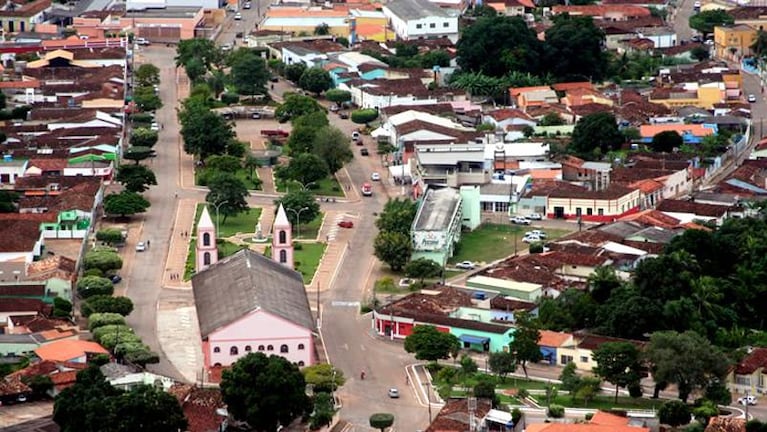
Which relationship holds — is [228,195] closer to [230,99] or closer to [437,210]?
[437,210]

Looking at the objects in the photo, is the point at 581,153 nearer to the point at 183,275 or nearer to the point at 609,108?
the point at 609,108

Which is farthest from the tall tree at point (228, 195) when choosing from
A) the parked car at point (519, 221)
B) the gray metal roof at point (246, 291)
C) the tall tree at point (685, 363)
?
the tall tree at point (685, 363)

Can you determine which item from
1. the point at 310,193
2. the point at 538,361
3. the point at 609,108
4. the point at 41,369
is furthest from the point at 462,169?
the point at 41,369

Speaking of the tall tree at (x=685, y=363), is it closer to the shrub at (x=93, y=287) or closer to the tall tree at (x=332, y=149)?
the shrub at (x=93, y=287)

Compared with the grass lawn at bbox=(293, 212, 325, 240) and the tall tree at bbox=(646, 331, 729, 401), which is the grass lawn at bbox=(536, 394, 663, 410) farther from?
the grass lawn at bbox=(293, 212, 325, 240)

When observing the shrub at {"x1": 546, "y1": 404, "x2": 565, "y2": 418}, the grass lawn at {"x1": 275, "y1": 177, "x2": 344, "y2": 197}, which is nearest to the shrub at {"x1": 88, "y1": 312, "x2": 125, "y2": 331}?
the shrub at {"x1": 546, "y1": 404, "x2": 565, "y2": 418}

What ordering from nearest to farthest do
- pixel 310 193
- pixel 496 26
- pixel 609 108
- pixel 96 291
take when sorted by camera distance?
pixel 96 291 < pixel 310 193 < pixel 609 108 < pixel 496 26
